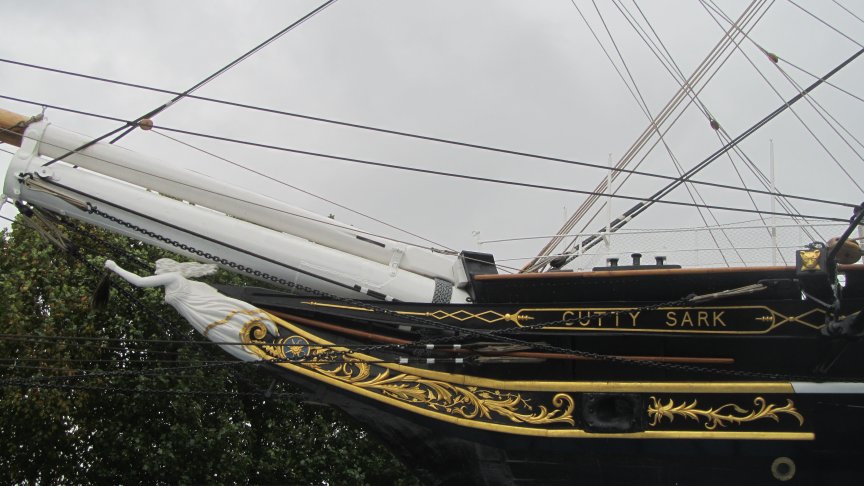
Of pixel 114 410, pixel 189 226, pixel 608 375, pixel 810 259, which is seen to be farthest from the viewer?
pixel 114 410

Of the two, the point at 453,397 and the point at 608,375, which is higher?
the point at 608,375

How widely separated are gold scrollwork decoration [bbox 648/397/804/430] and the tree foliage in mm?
6484

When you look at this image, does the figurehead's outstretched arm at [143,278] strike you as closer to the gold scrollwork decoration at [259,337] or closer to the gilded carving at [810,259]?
the gold scrollwork decoration at [259,337]

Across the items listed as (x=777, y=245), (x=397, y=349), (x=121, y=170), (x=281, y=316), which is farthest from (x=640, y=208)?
(x=121, y=170)

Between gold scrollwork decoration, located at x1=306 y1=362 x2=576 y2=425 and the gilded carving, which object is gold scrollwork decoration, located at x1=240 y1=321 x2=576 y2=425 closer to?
gold scrollwork decoration, located at x1=306 y1=362 x2=576 y2=425

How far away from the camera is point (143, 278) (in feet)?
22.9

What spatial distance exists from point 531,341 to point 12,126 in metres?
4.35

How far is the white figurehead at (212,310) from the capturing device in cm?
704

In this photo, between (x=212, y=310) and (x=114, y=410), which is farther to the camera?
(x=114, y=410)

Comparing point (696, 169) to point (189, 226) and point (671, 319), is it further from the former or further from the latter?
point (189, 226)

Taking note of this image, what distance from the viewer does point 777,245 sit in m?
7.21

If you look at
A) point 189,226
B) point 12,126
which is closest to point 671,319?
point 189,226

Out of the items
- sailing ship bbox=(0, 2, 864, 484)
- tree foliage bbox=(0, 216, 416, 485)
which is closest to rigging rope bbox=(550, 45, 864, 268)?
sailing ship bbox=(0, 2, 864, 484)

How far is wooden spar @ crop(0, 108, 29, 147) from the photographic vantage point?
745cm
